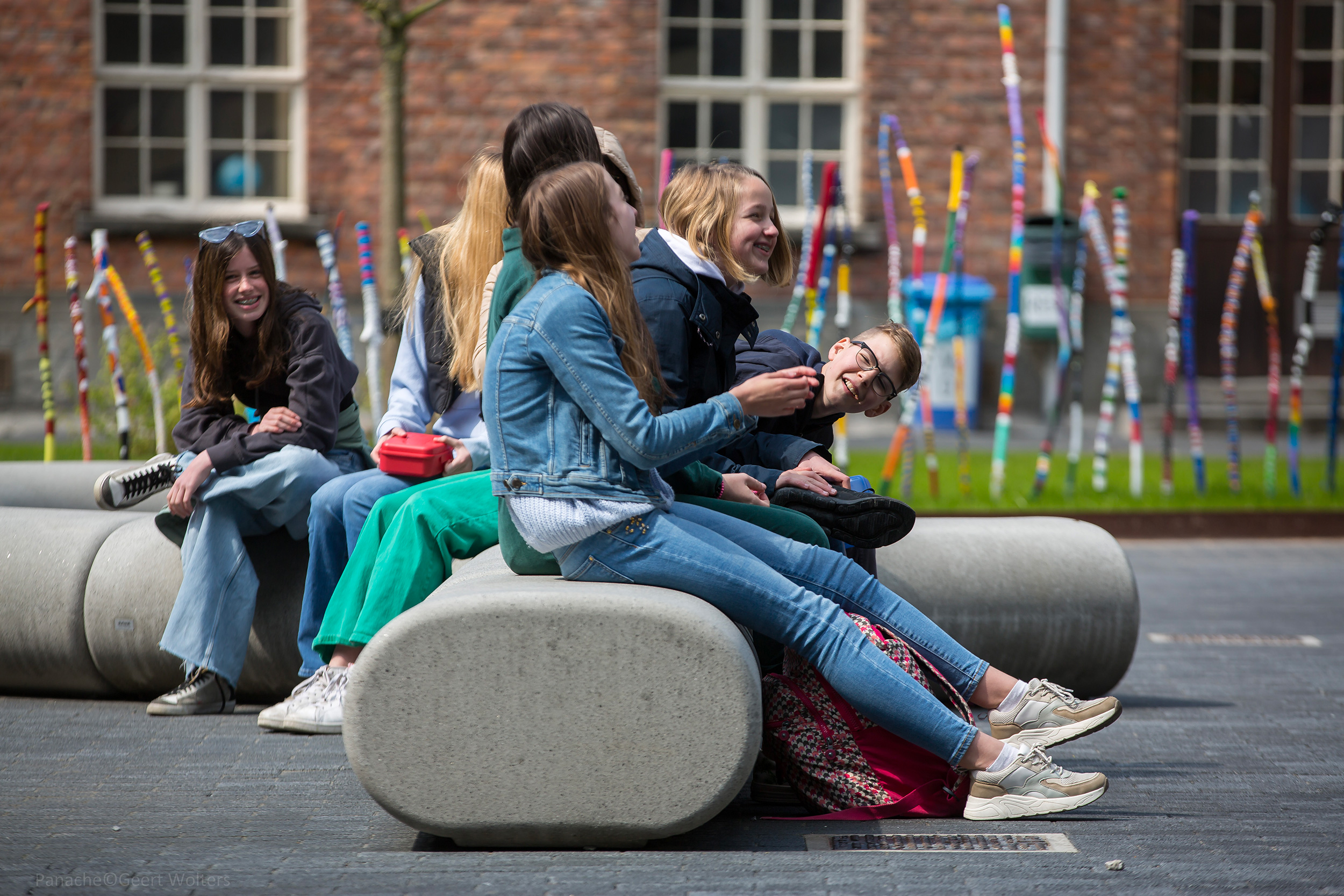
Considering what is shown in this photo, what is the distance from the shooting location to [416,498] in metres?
4.01

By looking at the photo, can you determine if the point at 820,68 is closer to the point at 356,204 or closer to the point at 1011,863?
the point at 356,204

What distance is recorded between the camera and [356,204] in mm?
13078

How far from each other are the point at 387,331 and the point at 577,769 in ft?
6.97

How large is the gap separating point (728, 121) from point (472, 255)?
992cm

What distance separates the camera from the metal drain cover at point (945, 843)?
3.09 meters

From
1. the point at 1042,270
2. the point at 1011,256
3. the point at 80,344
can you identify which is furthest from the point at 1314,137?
the point at 80,344

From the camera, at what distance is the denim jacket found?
3078 mm

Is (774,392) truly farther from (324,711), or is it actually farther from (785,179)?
(785,179)

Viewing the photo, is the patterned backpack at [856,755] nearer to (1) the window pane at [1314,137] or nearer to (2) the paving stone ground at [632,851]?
(2) the paving stone ground at [632,851]

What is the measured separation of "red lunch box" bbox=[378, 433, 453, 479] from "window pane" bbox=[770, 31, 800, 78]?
10.3m

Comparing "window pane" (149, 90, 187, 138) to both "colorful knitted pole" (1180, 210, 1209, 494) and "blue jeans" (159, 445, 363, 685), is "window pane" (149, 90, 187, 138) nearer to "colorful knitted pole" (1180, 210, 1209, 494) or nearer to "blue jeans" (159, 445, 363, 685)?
"colorful knitted pole" (1180, 210, 1209, 494)

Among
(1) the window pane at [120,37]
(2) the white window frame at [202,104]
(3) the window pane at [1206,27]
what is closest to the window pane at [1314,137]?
(3) the window pane at [1206,27]

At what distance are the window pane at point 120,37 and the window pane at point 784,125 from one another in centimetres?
587

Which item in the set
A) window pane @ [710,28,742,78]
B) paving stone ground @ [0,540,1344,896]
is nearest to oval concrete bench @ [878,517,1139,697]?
paving stone ground @ [0,540,1344,896]
